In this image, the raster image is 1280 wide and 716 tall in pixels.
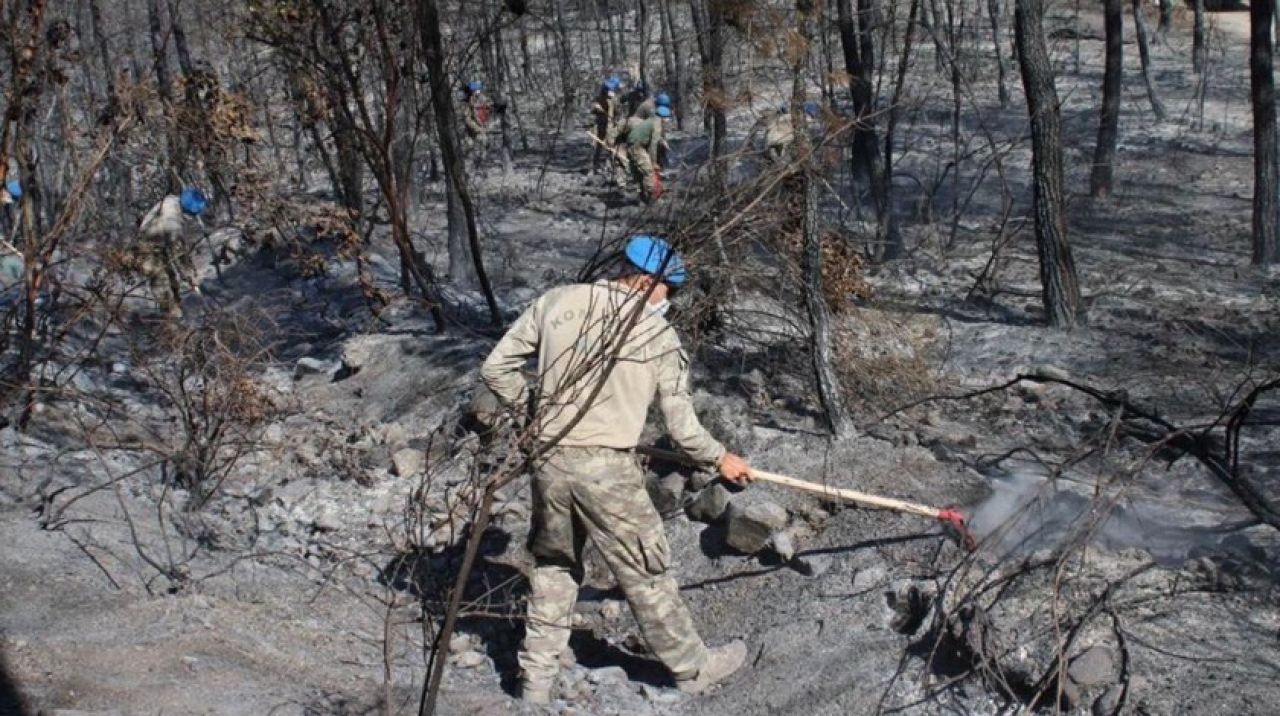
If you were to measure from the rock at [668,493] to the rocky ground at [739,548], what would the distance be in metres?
0.02

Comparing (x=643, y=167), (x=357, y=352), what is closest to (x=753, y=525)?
(x=357, y=352)

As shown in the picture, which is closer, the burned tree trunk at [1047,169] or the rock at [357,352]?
the burned tree trunk at [1047,169]

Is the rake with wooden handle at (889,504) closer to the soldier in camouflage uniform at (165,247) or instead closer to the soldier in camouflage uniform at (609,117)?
the soldier in camouflage uniform at (165,247)

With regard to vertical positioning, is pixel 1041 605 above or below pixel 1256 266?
above

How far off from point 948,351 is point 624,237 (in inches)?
157

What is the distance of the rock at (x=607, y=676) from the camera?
4.97 metres

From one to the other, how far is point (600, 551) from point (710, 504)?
1417 mm

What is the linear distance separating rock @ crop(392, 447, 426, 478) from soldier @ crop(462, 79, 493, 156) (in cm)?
944

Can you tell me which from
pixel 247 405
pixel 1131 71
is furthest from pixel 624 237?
pixel 1131 71

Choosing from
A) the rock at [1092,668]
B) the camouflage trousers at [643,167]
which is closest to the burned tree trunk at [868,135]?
the camouflage trousers at [643,167]

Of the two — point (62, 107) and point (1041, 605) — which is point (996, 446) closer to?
point (1041, 605)

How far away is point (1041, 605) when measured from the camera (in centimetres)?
441

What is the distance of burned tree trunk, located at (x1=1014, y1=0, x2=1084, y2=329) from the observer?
848 centimetres

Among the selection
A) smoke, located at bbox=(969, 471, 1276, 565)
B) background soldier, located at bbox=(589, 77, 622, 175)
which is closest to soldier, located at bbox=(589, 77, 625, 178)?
background soldier, located at bbox=(589, 77, 622, 175)
